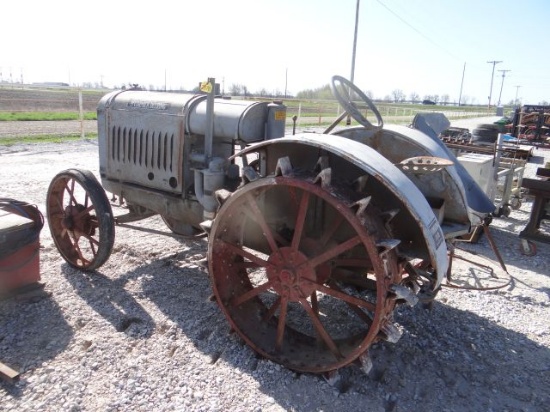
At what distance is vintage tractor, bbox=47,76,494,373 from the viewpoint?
2.45 meters

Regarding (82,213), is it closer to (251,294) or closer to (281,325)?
(251,294)

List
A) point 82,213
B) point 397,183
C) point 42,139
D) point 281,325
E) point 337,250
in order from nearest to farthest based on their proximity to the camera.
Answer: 1. point 397,183
2. point 337,250
3. point 281,325
4. point 82,213
5. point 42,139

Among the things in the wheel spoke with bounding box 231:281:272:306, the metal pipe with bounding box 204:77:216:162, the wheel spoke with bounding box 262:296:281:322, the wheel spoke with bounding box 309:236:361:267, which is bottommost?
the wheel spoke with bounding box 262:296:281:322

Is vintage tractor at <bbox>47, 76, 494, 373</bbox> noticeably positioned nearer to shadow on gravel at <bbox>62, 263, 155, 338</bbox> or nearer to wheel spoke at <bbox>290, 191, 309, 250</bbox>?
wheel spoke at <bbox>290, 191, 309, 250</bbox>

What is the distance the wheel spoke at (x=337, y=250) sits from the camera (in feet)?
7.95

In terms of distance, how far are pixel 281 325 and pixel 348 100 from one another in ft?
5.13

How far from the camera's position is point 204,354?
9.75 feet

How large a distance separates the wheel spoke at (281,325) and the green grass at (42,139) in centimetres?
1106

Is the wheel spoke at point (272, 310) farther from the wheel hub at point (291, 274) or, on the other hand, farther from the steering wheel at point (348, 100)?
the steering wheel at point (348, 100)

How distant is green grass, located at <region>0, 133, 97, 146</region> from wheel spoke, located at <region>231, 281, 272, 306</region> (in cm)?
1070

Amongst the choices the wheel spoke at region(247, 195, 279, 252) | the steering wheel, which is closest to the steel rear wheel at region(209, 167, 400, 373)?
the wheel spoke at region(247, 195, 279, 252)

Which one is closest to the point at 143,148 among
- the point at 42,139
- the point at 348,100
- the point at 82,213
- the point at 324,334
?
the point at 82,213

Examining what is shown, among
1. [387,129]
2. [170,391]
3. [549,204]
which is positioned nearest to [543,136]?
[549,204]

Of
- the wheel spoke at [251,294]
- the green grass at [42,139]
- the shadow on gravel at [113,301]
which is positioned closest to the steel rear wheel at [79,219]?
the shadow on gravel at [113,301]
